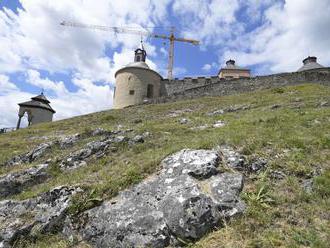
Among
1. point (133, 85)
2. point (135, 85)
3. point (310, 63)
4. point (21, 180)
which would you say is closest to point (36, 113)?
point (133, 85)

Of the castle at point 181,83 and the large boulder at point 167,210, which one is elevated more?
the castle at point 181,83

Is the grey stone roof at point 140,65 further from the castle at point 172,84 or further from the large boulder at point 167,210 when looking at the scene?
the large boulder at point 167,210

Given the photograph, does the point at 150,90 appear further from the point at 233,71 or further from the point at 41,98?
the point at 233,71

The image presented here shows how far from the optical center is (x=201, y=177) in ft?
26.2

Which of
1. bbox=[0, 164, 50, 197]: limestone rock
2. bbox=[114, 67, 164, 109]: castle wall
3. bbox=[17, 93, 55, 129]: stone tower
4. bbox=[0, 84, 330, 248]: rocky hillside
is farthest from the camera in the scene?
bbox=[17, 93, 55, 129]: stone tower

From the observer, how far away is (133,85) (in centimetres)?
4831

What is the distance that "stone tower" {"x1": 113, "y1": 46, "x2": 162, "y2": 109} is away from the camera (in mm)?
48094

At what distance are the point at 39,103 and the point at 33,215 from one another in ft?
180

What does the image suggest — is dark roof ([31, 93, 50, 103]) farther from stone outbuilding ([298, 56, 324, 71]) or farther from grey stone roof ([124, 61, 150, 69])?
stone outbuilding ([298, 56, 324, 71])

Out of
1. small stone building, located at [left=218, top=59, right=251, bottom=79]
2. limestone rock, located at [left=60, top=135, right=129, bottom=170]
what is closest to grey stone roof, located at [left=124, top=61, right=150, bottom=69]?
small stone building, located at [left=218, top=59, right=251, bottom=79]

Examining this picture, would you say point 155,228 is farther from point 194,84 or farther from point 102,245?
point 194,84

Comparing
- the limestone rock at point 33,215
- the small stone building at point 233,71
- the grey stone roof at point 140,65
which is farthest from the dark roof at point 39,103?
the limestone rock at point 33,215

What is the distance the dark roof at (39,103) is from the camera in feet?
192

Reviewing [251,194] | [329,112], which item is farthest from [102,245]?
[329,112]
